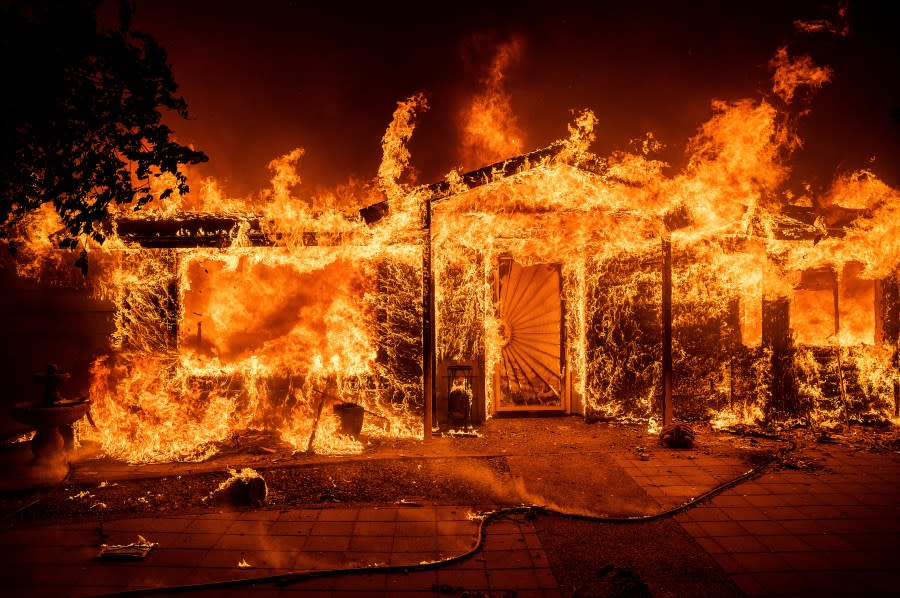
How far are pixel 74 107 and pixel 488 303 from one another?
7.34 meters

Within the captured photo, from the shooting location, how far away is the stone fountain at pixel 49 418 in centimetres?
756

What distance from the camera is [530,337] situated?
1134 cm

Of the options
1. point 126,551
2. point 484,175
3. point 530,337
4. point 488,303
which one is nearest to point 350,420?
point 488,303

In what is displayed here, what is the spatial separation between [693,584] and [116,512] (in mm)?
6329

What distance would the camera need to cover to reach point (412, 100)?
18344 mm

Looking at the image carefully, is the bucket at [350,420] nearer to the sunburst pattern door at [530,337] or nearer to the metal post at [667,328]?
the sunburst pattern door at [530,337]

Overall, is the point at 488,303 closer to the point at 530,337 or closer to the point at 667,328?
the point at 530,337

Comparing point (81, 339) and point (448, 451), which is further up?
point (81, 339)

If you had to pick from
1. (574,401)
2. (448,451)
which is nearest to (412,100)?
(574,401)

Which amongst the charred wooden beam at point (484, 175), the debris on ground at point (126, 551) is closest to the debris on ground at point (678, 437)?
the charred wooden beam at point (484, 175)

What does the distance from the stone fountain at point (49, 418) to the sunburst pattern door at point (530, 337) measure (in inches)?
294

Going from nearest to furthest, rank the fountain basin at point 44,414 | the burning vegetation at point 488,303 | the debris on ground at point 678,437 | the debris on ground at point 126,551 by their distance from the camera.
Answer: the debris on ground at point 126,551 < the fountain basin at point 44,414 < the debris on ground at point 678,437 < the burning vegetation at point 488,303

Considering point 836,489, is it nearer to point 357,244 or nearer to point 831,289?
point 831,289

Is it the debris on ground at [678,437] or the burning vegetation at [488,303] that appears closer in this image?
the debris on ground at [678,437]
